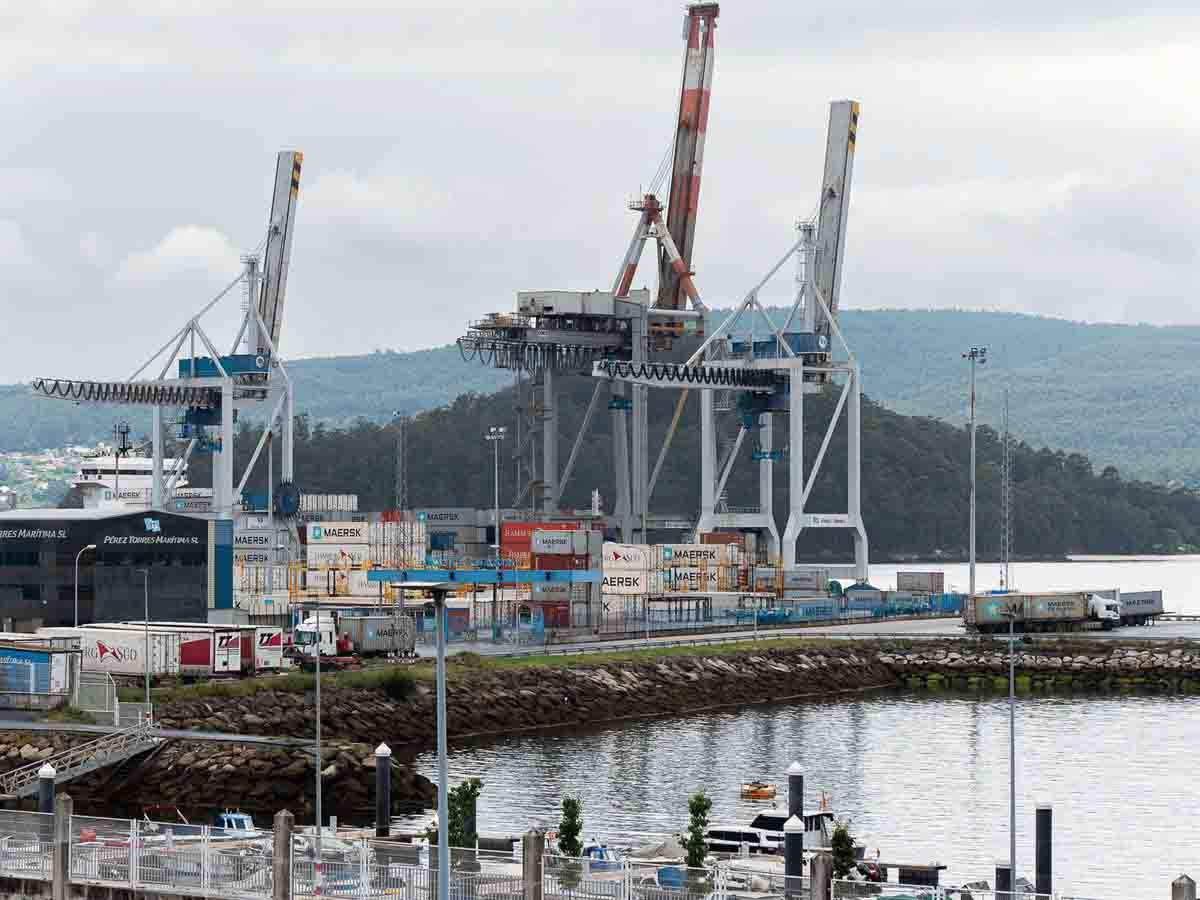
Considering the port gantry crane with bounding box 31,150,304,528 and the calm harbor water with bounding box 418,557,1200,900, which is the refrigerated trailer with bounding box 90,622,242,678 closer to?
the calm harbor water with bounding box 418,557,1200,900

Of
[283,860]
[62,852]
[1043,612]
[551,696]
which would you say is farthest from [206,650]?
[1043,612]

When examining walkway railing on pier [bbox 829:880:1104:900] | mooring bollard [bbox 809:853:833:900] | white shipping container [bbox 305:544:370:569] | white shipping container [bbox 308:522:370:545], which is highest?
white shipping container [bbox 308:522:370:545]

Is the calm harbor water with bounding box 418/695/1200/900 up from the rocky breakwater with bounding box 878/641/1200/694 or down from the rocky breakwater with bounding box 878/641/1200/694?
down

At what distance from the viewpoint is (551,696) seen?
82625 mm

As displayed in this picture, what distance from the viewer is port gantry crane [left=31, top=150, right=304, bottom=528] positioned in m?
139

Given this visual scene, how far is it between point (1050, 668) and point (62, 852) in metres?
71.7

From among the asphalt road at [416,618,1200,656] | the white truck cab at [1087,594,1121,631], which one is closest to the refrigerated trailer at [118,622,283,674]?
the asphalt road at [416,618,1200,656]

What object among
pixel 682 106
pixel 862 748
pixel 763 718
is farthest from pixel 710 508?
pixel 862 748

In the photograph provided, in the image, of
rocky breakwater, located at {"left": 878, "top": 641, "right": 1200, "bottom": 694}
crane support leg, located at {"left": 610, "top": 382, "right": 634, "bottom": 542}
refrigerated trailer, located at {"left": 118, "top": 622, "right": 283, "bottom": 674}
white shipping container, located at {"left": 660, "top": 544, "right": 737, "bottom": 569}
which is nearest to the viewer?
refrigerated trailer, located at {"left": 118, "top": 622, "right": 283, "bottom": 674}

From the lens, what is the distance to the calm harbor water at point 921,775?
184 ft

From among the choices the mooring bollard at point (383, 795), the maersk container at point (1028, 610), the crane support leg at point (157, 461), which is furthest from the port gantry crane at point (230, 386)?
the mooring bollard at point (383, 795)

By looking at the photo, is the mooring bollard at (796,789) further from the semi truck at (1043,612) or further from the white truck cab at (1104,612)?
the white truck cab at (1104,612)

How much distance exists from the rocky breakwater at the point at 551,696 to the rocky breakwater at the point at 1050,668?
1881 millimetres

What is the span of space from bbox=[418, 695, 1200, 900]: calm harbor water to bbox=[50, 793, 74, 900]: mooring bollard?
65.7 feet
